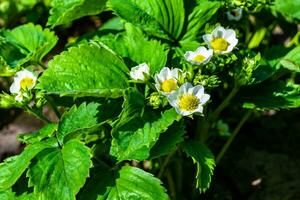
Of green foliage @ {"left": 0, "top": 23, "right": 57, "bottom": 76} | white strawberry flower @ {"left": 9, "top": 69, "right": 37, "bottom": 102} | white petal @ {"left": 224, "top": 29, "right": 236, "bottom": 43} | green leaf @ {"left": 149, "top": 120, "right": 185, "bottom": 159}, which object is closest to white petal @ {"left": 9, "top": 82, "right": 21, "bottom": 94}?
white strawberry flower @ {"left": 9, "top": 69, "right": 37, "bottom": 102}

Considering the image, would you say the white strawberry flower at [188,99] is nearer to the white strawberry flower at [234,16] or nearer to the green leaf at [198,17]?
the green leaf at [198,17]

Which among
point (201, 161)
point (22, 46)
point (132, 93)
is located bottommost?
point (201, 161)

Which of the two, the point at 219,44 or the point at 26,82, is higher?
the point at 219,44

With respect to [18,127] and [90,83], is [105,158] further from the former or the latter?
[18,127]

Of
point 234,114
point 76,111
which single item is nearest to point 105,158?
point 76,111

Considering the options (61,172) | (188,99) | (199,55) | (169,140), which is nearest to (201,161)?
(169,140)

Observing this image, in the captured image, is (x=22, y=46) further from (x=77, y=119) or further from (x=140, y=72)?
(x=140, y=72)

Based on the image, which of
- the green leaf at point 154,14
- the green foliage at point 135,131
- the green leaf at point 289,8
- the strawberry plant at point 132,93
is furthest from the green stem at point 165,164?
the green leaf at point 289,8
